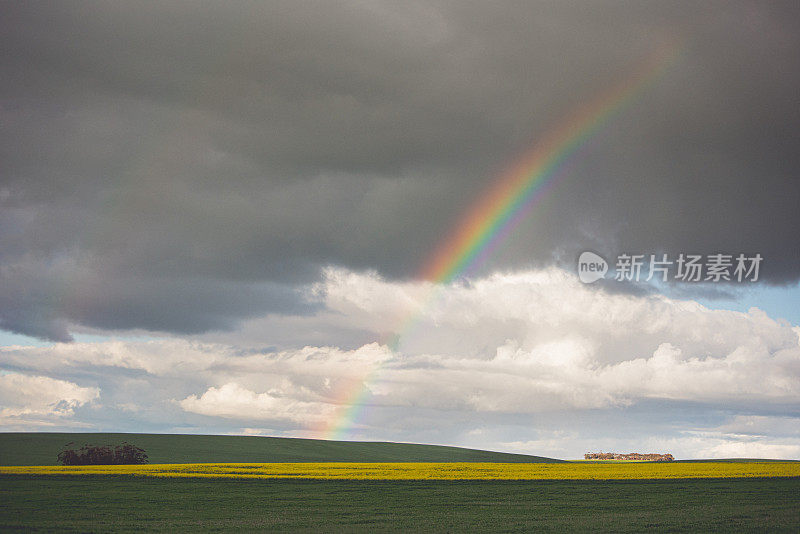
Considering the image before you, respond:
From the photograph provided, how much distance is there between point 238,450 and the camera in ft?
462

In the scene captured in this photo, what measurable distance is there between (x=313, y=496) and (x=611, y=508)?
20090 millimetres

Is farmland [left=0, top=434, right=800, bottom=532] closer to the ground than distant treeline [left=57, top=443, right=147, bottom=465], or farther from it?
farther from it

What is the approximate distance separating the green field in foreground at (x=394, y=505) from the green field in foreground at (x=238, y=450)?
56.5 meters

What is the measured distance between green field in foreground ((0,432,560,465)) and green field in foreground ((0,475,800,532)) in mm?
56542

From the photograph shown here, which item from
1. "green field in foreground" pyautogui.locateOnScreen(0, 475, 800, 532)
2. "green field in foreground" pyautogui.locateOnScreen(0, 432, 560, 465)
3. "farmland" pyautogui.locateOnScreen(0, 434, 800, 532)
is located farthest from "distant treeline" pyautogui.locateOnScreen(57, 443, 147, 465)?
"green field in foreground" pyautogui.locateOnScreen(0, 475, 800, 532)

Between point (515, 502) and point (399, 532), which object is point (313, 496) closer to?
point (515, 502)

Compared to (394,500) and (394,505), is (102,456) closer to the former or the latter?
(394,500)

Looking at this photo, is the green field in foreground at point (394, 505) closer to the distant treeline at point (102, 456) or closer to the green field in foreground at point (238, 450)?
the distant treeline at point (102, 456)

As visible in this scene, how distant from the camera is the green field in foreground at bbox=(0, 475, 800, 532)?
36.3 meters

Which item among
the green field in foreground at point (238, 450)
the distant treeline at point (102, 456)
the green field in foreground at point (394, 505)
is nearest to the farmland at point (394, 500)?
the green field in foreground at point (394, 505)

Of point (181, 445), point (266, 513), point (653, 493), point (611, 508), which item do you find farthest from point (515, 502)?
point (181, 445)

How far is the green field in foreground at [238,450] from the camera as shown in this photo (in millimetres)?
119694

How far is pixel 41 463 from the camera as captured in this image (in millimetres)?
99500

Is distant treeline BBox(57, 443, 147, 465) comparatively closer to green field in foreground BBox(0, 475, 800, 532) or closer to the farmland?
the farmland
